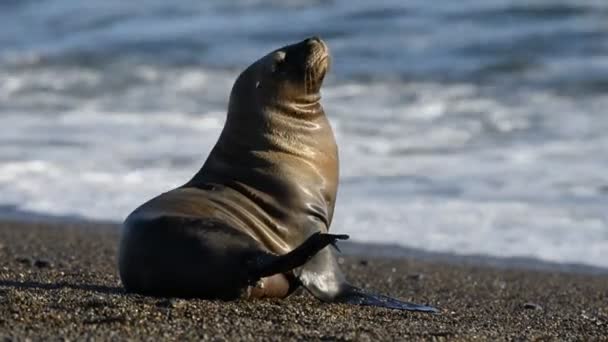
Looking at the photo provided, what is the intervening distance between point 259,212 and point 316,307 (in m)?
0.47

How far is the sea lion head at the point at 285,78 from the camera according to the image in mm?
5863

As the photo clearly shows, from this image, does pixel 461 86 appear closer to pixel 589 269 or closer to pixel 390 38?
pixel 390 38

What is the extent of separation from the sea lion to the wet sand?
10cm

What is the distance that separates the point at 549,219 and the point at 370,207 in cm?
117

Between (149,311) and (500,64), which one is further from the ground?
(500,64)

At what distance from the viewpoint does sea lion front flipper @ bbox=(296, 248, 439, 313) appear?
5.27 metres

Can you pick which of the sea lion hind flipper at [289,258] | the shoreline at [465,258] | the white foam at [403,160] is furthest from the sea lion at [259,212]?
the white foam at [403,160]

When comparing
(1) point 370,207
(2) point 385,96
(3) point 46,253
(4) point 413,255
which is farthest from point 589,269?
(2) point 385,96

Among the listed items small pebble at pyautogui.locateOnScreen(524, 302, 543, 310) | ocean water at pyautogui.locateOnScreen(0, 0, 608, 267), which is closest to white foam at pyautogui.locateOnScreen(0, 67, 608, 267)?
ocean water at pyautogui.locateOnScreen(0, 0, 608, 267)

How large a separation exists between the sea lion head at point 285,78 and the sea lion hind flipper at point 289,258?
0.93m

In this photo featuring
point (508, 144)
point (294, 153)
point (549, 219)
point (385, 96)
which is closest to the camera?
point (294, 153)

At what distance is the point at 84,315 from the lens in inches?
183

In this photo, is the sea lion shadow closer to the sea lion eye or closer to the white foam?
the sea lion eye

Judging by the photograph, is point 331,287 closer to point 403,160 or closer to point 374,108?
point 403,160
